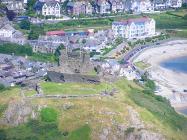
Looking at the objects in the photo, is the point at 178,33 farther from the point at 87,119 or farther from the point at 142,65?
the point at 87,119

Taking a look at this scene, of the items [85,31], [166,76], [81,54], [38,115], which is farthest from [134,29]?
[38,115]

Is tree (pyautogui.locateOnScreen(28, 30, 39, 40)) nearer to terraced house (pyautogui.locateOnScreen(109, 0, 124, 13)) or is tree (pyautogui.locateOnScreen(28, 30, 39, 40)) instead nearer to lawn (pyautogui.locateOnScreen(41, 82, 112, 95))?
terraced house (pyautogui.locateOnScreen(109, 0, 124, 13))

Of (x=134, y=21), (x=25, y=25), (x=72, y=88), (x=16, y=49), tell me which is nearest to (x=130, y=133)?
(x=72, y=88)

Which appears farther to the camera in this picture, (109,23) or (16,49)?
(109,23)

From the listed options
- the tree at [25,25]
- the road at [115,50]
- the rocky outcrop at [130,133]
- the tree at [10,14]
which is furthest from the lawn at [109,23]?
the rocky outcrop at [130,133]

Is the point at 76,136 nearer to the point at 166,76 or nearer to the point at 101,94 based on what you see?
the point at 101,94

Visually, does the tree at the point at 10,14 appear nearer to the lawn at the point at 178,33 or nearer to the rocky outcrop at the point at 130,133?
the lawn at the point at 178,33

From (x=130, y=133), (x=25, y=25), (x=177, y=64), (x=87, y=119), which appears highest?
(x=25, y=25)
